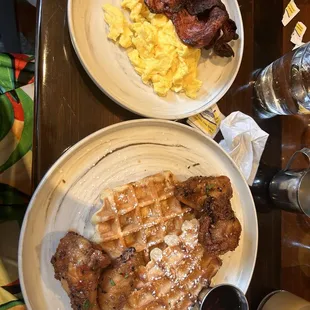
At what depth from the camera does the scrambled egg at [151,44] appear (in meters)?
1.59

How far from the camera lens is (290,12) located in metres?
2.19

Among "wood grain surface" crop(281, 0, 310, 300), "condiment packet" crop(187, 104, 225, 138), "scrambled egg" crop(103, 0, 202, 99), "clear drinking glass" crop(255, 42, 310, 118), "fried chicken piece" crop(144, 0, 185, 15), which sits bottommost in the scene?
"wood grain surface" crop(281, 0, 310, 300)

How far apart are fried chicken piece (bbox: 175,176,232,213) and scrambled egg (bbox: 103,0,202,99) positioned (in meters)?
0.40

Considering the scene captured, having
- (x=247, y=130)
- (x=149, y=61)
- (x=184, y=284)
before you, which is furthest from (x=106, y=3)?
(x=184, y=284)

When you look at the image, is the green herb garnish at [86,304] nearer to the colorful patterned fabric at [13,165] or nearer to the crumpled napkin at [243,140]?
the colorful patterned fabric at [13,165]

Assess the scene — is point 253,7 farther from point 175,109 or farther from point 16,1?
point 16,1

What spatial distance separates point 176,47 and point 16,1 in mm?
1039

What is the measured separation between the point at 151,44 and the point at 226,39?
0.35 metres

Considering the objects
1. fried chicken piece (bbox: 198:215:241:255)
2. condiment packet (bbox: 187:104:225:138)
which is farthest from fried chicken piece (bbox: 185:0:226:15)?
fried chicken piece (bbox: 198:215:241:255)

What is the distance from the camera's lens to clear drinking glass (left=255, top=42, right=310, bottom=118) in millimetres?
1878

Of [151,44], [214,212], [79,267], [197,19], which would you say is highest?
[197,19]

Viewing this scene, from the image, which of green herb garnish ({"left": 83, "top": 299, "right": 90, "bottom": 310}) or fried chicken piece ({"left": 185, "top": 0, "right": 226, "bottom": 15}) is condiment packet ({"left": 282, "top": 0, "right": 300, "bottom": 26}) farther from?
green herb garnish ({"left": 83, "top": 299, "right": 90, "bottom": 310})

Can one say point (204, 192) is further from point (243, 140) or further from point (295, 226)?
point (295, 226)

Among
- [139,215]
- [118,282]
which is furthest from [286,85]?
[118,282]
